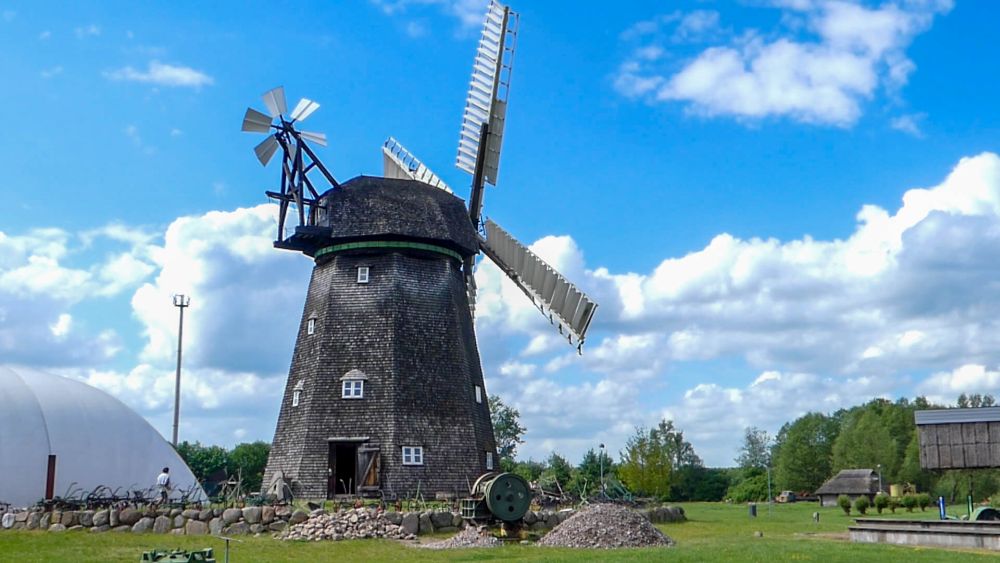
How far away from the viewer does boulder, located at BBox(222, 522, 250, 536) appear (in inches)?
998

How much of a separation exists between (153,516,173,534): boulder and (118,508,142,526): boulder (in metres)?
0.51

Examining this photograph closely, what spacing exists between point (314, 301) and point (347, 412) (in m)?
4.56

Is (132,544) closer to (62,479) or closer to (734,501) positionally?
(62,479)

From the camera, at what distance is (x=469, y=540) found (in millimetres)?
23922

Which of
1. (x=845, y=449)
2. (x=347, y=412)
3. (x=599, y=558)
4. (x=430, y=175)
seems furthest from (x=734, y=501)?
(x=599, y=558)

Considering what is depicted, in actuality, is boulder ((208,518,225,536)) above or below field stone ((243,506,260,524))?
below

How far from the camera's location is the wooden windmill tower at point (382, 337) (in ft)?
100

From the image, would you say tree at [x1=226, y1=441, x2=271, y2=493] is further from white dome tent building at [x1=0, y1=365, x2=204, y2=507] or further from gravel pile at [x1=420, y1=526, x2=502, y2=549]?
gravel pile at [x1=420, y1=526, x2=502, y2=549]

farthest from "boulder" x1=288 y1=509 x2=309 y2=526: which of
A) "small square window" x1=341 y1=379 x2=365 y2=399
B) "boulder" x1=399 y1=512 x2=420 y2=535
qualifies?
"small square window" x1=341 y1=379 x2=365 y2=399

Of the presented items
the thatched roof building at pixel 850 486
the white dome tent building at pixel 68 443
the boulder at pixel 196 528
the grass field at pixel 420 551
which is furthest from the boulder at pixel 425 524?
the thatched roof building at pixel 850 486

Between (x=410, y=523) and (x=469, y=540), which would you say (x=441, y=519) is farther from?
(x=469, y=540)

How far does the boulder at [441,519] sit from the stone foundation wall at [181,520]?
0.28 m

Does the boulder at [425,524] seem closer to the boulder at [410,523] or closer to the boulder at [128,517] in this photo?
the boulder at [410,523]

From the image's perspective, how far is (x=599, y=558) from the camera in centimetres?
1931
